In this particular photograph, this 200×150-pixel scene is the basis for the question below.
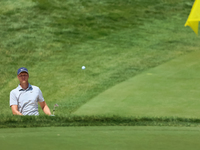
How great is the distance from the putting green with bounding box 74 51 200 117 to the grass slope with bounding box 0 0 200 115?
42 cm

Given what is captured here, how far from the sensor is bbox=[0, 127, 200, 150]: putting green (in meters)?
3.38

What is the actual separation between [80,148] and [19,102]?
2160 mm

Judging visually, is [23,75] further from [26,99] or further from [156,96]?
[156,96]

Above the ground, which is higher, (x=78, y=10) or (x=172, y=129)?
(x=78, y=10)

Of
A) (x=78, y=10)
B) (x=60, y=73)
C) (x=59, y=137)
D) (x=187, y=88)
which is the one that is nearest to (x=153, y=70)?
(x=187, y=88)

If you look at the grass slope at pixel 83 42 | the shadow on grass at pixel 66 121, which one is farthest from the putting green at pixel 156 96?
the shadow on grass at pixel 66 121

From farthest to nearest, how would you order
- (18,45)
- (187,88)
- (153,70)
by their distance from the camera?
(18,45) → (153,70) → (187,88)

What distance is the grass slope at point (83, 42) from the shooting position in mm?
9023

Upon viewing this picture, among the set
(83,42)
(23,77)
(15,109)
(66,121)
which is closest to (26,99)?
(15,109)

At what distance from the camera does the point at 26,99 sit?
17.0ft

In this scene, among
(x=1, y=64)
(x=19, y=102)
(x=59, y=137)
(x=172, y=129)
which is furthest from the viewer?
(x=1, y=64)

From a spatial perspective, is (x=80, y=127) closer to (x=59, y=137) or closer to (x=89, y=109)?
(x=59, y=137)

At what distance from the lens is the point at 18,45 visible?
11695 millimetres

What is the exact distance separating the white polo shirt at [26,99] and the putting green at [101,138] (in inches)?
47.2
